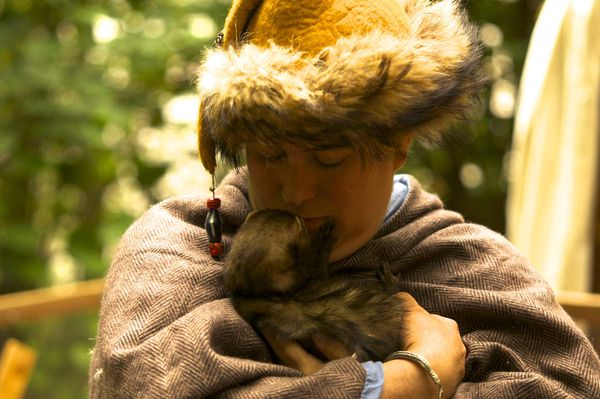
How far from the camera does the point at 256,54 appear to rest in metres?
1.67

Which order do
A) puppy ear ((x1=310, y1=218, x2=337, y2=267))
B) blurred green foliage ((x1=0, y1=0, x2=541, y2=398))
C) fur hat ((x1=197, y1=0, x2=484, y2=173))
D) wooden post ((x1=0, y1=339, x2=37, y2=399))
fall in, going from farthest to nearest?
blurred green foliage ((x1=0, y1=0, x2=541, y2=398)), wooden post ((x1=0, y1=339, x2=37, y2=399)), puppy ear ((x1=310, y1=218, x2=337, y2=267)), fur hat ((x1=197, y1=0, x2=484, y2=173))

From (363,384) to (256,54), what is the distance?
646mm

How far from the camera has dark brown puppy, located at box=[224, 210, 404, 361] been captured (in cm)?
169

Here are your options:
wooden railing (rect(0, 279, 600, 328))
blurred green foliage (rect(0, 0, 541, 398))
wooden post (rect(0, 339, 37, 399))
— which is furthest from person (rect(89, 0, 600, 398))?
blurred green foliage (rect(0, 0, 541, 398))

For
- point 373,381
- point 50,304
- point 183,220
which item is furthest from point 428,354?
point 50,304

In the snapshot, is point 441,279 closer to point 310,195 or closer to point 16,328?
point 310,195

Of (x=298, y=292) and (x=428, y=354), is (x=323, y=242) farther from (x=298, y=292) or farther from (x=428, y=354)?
(x=428, y=354)

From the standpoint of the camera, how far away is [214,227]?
6.17 ft

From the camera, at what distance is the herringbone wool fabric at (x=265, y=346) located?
5.29 feet

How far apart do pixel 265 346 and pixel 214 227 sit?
→ 29 centimetres

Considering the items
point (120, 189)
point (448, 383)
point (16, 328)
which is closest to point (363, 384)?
point (448, 383)

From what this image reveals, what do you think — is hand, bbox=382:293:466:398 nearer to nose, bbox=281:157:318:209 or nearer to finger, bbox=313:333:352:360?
finger, bbox=313:333:352:360

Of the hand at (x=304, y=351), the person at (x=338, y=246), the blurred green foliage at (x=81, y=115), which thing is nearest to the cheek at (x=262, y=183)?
the person at (x=338, y=246)

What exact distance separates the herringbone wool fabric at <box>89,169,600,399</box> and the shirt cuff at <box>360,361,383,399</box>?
2 cm
